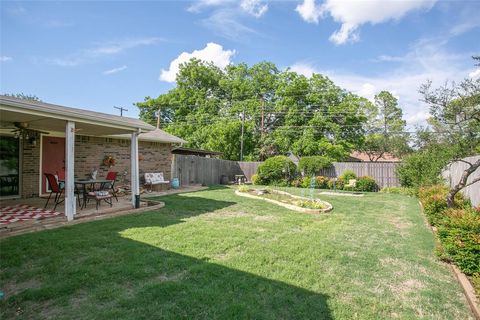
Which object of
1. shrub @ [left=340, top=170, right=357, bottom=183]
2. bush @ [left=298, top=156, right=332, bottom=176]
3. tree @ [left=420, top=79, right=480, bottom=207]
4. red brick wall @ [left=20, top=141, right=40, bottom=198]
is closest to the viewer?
tree @ [left=420, top=79, right=480, bottom=207]

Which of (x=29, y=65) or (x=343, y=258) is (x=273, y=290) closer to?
(x=343, y=258)

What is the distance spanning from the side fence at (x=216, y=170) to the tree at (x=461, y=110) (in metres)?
10.5

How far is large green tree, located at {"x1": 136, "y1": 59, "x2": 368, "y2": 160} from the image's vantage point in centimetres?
2738

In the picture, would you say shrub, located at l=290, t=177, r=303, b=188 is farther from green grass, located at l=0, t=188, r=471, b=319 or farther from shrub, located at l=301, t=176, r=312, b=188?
green grass, located at l=0, t=188, r=471, b=319

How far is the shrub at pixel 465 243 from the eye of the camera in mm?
4195

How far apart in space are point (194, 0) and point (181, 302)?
31.5ft

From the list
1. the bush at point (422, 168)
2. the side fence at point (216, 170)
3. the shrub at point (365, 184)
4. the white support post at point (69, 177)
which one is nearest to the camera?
the white support post at point (69, 177)

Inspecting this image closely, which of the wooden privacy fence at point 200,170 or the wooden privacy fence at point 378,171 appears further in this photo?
the wooden privacy fence at point 378,171

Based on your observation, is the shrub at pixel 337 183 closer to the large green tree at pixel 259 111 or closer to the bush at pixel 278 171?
the bush at pixel 278 171

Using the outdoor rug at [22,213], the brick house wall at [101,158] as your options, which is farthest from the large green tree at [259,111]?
the outdoor rug at [22,213]

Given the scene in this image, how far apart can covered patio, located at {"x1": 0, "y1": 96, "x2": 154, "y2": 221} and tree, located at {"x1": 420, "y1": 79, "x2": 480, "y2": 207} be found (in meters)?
7.77

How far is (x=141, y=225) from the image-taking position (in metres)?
6.43

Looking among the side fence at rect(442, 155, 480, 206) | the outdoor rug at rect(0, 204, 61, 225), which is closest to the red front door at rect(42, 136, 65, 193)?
the outdoor rug at rect(0, 204, 61, 225)

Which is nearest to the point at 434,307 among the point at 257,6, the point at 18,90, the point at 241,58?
the point at 257,6
